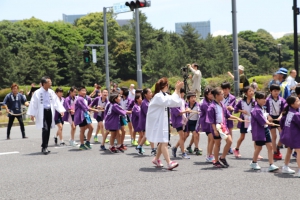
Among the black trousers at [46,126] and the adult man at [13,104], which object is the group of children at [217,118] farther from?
the adult man at [13,104]

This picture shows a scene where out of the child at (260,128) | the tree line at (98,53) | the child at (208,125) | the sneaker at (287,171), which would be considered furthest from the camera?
the tree line at (98,53)

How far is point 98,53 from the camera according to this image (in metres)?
72.8

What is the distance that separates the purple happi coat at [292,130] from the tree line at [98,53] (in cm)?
5382

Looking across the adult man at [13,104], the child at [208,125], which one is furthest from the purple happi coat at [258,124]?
the adult man at [13,104]

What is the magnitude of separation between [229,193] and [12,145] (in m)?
8.78

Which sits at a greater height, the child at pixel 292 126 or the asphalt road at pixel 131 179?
the child at pixel 292 126

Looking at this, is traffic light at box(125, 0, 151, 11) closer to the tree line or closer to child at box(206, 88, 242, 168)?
child at box(206, 88, 242, 168)

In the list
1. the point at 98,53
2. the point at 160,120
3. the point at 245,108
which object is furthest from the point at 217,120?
the point at 98,53

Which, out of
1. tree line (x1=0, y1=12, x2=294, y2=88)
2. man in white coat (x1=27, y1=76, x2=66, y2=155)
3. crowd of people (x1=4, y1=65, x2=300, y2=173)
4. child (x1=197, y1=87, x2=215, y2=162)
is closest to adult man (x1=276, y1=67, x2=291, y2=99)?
crowd of people (x1=4, y1=65, x2=300, y2=173)

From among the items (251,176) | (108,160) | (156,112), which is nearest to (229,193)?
(251,176)

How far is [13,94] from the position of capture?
53.9 ft

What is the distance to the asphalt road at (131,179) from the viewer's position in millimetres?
6988

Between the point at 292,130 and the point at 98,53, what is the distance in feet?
216

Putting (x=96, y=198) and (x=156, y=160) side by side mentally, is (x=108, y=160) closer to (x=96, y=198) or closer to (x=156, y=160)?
(x=156, y=160)
